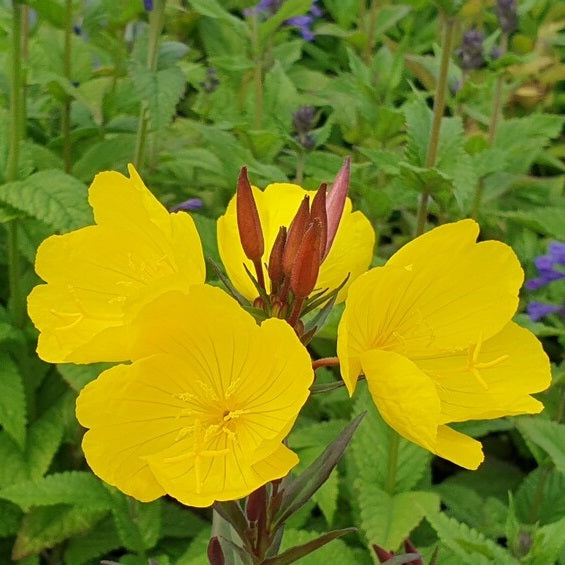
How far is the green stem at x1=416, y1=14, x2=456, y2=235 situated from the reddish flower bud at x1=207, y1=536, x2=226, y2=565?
0.97m

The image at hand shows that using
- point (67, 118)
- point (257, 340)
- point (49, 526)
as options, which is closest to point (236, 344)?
point (257, 340)

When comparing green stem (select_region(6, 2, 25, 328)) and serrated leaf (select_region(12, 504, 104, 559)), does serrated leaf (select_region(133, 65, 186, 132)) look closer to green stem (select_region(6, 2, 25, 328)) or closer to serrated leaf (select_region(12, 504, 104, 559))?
green stem (select_region(6, 2, 25, 328))

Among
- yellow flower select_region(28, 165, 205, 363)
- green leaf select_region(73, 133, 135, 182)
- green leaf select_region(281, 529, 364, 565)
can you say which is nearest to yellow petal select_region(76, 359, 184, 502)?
yellow flower select_region(28, 165, 205, 363)

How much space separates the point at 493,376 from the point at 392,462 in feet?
2.51

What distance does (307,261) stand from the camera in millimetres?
826

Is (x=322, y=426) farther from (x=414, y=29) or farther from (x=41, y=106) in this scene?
(x=414, y=29)

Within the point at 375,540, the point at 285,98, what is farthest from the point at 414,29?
the point at 375,540

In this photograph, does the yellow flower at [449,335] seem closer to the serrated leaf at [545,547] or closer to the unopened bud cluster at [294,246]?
the unopened bud cluster at [294,246]

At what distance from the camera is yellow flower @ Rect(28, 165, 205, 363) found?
0.90 m

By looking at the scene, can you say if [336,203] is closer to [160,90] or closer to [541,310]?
[160,90]

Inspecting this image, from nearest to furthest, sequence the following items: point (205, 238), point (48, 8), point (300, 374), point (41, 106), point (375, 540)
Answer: point (300, 374) → point (375, 540) → point (48, 8) → point (205, 238) → point (41, 106)

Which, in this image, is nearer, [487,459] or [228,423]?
[228,423]

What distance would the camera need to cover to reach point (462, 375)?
0.92 meters

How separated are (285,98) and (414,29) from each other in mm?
1469
